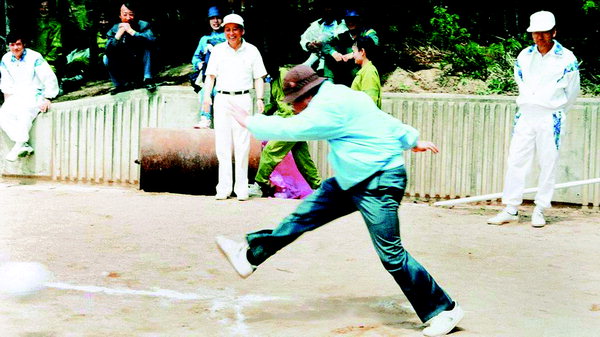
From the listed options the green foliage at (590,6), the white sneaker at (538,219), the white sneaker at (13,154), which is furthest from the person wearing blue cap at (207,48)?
the green foliage at (590,6)

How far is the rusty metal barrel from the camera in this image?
40.9ft

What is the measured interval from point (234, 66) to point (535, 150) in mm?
3352

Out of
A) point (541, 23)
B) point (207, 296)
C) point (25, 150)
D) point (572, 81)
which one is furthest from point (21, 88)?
point (207, 296)

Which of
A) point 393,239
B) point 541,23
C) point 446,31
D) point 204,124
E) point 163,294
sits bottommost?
point 163,294

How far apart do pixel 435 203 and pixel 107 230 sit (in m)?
3.92

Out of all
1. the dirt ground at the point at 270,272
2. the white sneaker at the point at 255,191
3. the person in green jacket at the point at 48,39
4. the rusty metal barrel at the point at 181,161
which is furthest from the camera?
the person in green jacket at the point at 48,39

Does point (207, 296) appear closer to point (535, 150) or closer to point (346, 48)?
point (535, 150)

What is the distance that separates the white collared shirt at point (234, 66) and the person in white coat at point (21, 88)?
106 inches

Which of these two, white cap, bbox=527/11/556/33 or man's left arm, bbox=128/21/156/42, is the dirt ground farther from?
man's left arm, bbox=128/21/156/42

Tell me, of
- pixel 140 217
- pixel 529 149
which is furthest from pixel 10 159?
pixel 529 149

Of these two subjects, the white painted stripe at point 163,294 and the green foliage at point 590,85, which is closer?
the white painted stripe at point 163,294

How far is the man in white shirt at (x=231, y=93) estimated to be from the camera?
11859 millimetres

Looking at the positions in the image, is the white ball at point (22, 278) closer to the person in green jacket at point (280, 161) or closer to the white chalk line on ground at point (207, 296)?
the white chalk line on ground at point (207, 296)

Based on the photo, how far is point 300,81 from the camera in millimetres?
6578
